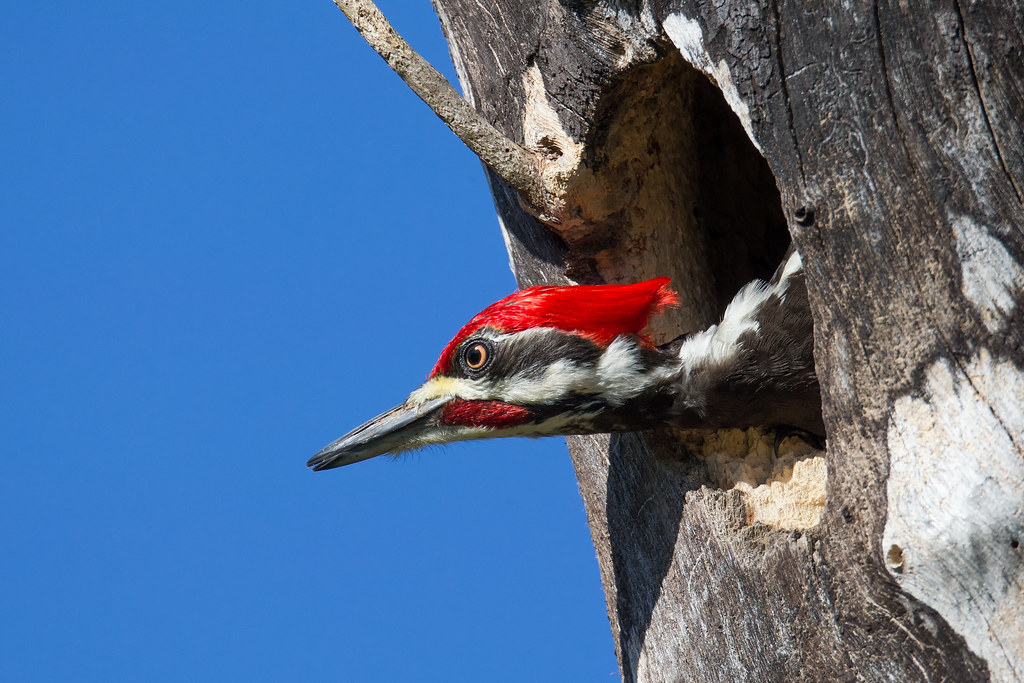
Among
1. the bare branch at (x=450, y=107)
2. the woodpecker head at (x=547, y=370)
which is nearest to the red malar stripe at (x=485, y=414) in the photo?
the woodpecker head at (x=547, y=370)

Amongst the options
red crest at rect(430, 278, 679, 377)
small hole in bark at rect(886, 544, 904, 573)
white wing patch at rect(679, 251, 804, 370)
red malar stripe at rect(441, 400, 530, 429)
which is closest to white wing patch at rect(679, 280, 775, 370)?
white wing patch at rect(679, 251, 804, 370)

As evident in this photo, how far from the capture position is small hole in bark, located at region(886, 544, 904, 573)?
1.59 m

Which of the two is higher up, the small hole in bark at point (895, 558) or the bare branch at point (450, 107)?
the bare branch at point (450, 107)

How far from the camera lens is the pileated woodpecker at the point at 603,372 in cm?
206

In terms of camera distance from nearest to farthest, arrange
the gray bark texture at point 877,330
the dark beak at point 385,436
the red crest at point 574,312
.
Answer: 1. the gray bark texture at point 877,330
2. the red crest at point 574,312
3. the dark beak at point 385,436

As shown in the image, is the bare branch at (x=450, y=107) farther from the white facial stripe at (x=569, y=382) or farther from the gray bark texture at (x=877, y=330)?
the white facial stripe at (x=569, y=382)

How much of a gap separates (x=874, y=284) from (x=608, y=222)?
817 mm

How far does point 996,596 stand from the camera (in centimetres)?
153

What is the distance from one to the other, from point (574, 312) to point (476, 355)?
21 centimetres

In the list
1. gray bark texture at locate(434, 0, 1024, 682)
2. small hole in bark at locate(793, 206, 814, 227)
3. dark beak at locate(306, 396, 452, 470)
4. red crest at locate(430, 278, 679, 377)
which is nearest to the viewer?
gray bark texture at locate(434, 0, 1024, 682)

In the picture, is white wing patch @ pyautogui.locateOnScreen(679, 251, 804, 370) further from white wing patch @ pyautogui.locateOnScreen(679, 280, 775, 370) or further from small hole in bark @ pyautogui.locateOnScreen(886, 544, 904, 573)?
small hole in bark @ pyautogui.locateOnScreen(886, 544, 904, 573)

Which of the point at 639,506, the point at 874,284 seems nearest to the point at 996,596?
the point at 874,284

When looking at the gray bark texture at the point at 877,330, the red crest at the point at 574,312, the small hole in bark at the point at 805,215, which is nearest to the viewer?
the gray bark texture at the point at 877,330

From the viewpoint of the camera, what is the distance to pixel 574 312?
2057mm
